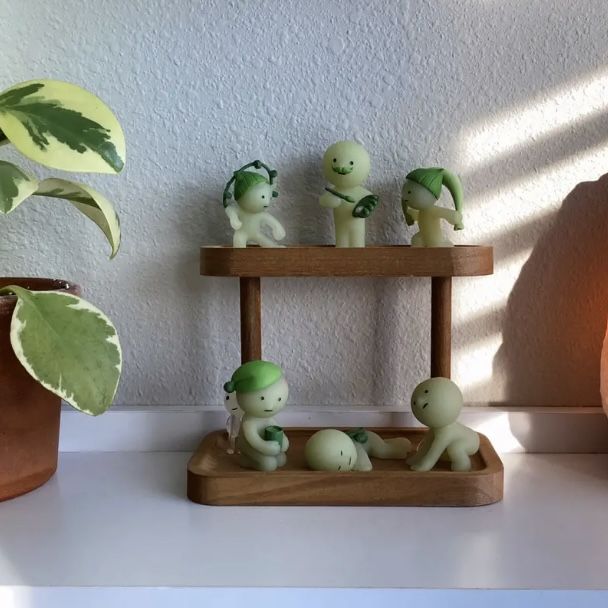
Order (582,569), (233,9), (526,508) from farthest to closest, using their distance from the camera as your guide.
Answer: (233,9), (526,508), (582,569)

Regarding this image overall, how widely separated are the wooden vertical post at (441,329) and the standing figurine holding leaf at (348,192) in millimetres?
96

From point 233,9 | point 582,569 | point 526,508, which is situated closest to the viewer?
point 582,569

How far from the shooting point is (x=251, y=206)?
748mm

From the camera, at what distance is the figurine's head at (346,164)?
737 millimetres

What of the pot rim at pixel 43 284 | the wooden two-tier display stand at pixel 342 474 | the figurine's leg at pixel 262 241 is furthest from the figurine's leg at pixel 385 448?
the pot rim at pixel 43 284

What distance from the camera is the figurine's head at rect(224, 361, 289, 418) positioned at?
2.21 ft

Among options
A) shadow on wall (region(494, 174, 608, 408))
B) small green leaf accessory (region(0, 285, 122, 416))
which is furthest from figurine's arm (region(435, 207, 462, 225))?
small green leaf accessory (region(0, 285, 122, 416))

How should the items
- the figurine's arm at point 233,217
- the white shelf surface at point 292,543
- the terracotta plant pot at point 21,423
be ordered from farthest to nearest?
the figurine's arm at point 233,217 < the terracotta plant pot at point 21,423 < the white shelf surface at point 292,543

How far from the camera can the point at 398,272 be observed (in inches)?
28.9

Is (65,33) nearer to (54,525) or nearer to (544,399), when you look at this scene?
(54,525)

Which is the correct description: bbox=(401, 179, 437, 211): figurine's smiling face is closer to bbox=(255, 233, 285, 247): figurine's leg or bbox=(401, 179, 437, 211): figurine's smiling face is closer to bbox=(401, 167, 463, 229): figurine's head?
bbox=(401, 167, 463, 229): figurine's head

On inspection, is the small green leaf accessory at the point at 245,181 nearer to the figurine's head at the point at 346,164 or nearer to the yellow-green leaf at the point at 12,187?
the figurine's head at the point at 346,164

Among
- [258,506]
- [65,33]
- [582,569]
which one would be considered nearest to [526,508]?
[582,569]

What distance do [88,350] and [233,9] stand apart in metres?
0.41
